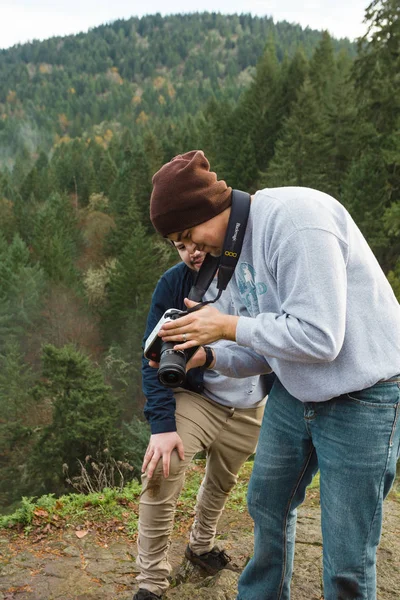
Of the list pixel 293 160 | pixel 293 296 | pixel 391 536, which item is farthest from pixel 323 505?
pixel 293 160

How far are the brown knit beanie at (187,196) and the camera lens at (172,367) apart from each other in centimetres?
48

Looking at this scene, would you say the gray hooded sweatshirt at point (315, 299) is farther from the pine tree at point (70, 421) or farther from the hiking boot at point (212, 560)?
the pine tree at point (70, 421)

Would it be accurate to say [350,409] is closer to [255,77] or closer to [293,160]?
[293,160]

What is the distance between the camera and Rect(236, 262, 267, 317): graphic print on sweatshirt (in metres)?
2.10

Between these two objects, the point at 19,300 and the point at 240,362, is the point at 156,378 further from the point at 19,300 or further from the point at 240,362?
the point at 19,300

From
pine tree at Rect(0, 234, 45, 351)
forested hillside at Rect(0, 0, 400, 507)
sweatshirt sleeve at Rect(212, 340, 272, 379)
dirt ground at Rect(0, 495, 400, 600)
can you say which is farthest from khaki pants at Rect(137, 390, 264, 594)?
pine tree at Rect(0, 234, 45, 351)

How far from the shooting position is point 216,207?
2.10m

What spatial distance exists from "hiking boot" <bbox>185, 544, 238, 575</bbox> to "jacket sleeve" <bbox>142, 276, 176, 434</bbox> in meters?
0.91

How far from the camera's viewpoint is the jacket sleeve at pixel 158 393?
9.48 feet

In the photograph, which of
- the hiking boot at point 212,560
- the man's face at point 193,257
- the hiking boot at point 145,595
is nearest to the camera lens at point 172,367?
the man's face at point 193,257

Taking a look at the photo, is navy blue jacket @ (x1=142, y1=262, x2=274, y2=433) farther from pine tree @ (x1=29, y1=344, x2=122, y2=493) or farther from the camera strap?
pine tree @ (x1=29, y1=344, x2=122, y2=493)

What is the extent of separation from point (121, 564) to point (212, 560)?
2.20 ft

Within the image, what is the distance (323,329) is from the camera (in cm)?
181

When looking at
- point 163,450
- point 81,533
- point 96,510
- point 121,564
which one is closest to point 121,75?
point 96,510
